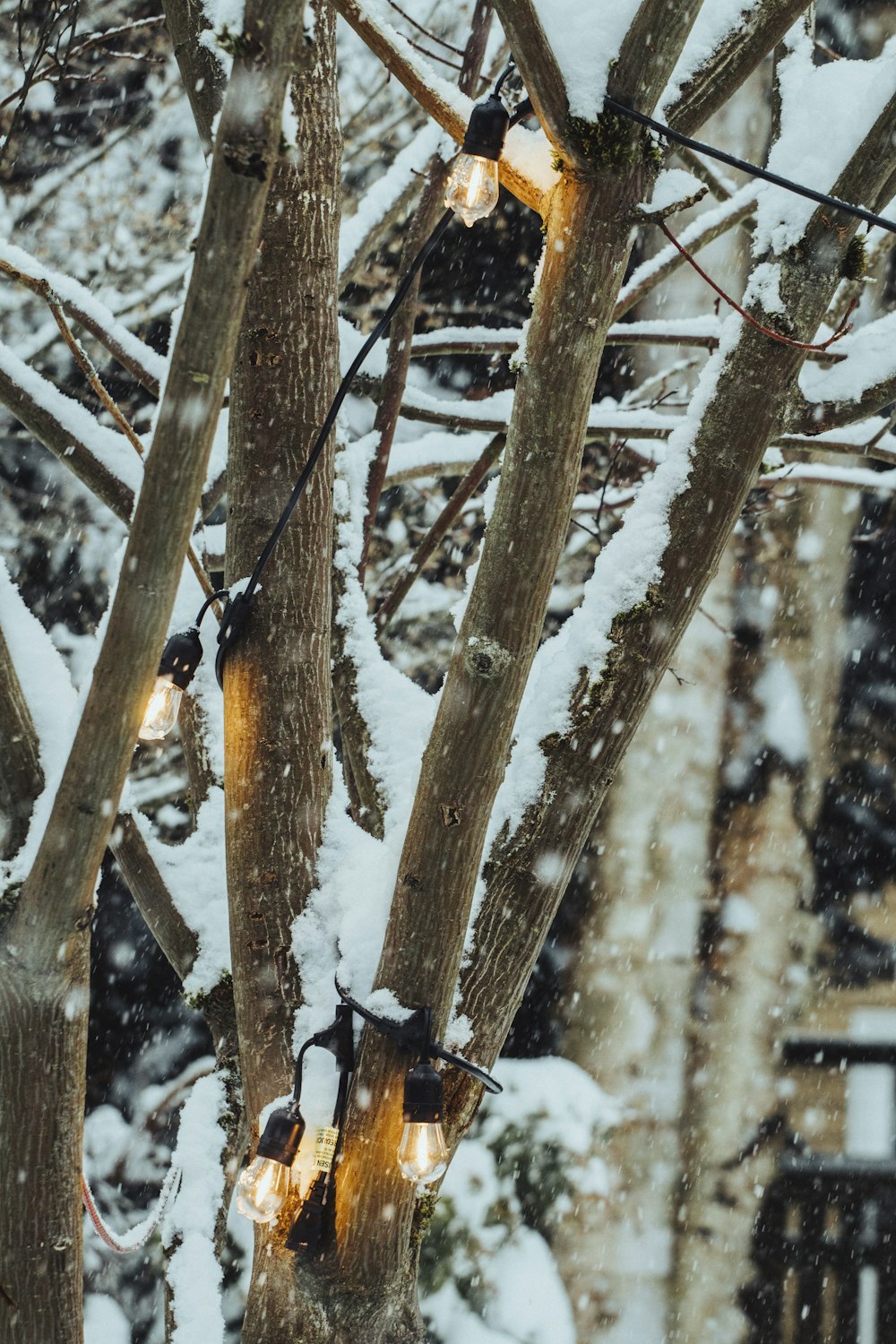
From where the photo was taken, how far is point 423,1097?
4.11 ft

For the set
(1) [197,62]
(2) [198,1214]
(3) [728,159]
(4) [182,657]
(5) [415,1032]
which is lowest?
(2) [198,1214]

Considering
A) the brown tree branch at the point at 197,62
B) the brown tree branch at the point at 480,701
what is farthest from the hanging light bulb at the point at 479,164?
the brown tree branch at the point at 197,62

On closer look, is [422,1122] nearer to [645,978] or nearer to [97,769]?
[97,769]

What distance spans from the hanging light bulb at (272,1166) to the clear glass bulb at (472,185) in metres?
1.22

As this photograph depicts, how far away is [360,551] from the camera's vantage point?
2141 millimetres

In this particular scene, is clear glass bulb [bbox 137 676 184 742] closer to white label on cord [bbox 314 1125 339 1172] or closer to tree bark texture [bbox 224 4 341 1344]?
tree bark texture [bbox 224 4 341 1344]

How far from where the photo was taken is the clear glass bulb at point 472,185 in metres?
1.27

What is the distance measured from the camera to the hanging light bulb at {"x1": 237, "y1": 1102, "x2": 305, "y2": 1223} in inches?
50.1

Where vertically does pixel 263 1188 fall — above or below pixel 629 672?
below

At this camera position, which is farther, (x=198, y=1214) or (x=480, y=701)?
(x=198, y=1214)

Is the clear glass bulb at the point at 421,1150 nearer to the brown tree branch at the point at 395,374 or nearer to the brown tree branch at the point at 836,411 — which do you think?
the brown tree branch at the point at 836,411

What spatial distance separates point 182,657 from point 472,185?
0.81 metres

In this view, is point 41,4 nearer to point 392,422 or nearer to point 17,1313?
point 392,422

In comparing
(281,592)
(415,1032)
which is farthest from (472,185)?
(415,1032)
